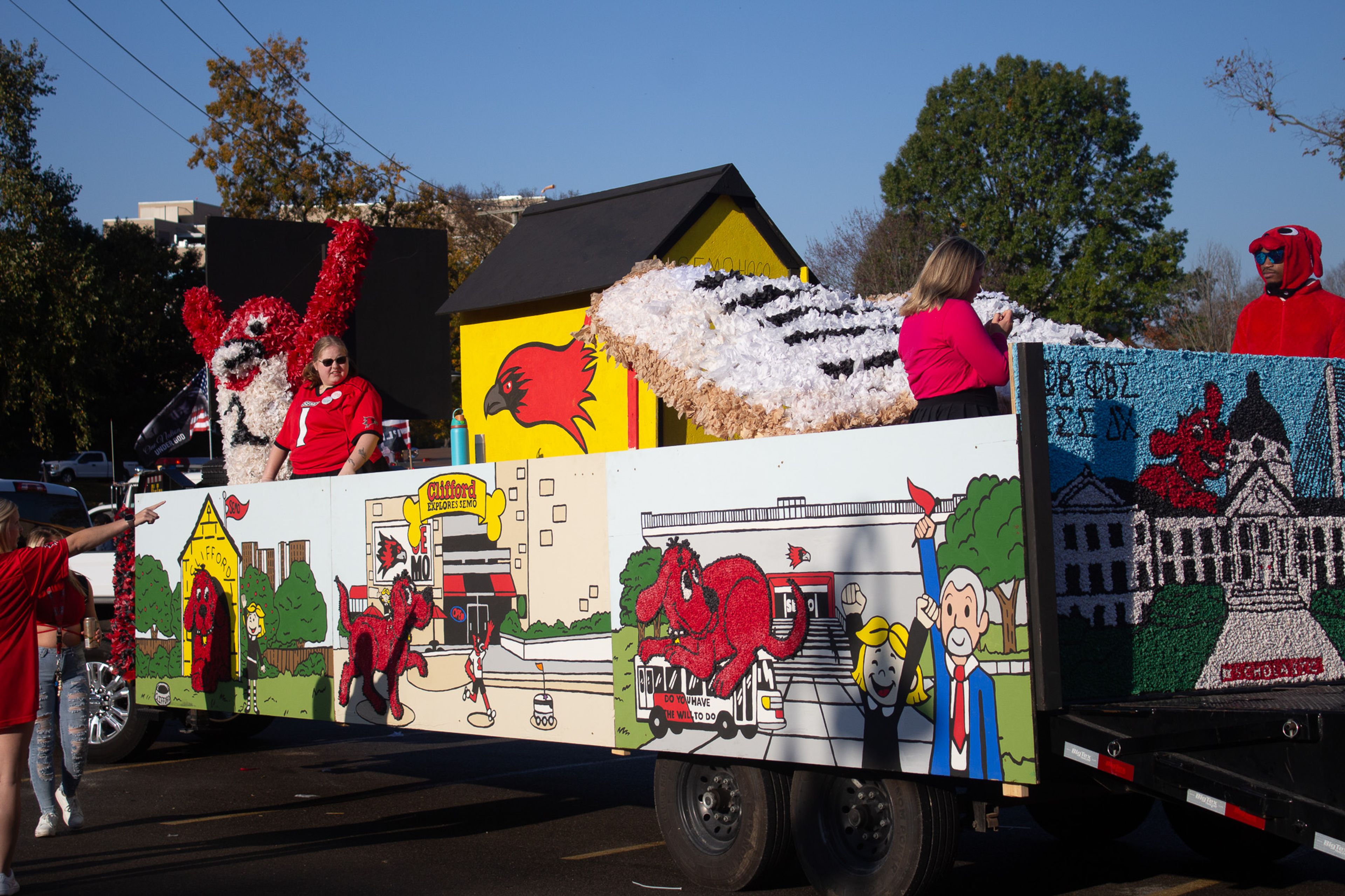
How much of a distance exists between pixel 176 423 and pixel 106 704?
231 inches

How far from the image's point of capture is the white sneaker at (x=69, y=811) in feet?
22.6

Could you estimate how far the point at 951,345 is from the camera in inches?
205

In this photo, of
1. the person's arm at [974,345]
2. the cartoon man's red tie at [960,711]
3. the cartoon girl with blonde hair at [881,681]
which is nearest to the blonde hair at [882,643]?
the cartoon girl with blonde hair at [881,681]

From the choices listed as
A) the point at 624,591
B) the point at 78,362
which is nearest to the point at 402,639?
the point at 624,591

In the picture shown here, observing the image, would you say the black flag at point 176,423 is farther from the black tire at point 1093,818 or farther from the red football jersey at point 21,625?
the black tire at point 1093,818

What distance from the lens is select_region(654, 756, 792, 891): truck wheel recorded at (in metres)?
5.22

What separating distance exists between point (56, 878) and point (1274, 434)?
6077mm

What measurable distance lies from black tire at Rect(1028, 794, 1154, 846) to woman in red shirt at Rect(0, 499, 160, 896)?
479cm

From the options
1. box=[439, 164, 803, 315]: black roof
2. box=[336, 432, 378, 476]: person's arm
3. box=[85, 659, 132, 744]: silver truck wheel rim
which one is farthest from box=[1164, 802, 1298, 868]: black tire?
box=[85, 659, 132, 744]: silver truck wheel rim

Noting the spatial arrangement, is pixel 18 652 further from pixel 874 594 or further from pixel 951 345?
pixel 951 345

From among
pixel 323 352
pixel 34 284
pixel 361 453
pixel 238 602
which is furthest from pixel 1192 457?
pixel 34 284

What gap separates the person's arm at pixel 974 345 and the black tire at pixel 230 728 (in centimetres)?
735

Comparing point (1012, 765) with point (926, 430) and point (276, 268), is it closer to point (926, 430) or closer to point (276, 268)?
point (926, 430)

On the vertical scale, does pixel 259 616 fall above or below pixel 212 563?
below
